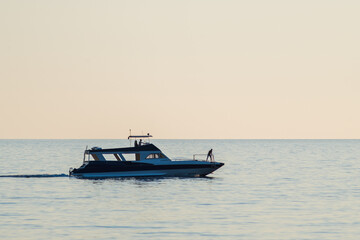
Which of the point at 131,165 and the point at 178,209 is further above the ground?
the point at 131,165

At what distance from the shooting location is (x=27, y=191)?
59750 millimetres

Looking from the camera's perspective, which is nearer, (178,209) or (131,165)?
(178,209)

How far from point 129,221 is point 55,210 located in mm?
7208

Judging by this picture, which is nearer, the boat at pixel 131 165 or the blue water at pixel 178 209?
the blue water at pixel 178 209

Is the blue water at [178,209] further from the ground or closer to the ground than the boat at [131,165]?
closer to the ground

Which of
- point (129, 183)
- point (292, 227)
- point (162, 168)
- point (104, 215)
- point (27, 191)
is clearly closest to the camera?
point (292, 227)

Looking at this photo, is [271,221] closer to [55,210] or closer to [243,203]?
[243,203]

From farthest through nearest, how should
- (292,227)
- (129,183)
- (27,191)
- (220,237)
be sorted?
(129,183) < (27,191) < (292,227) < (220,237)

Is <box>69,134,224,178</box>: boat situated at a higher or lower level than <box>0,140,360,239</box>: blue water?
higher

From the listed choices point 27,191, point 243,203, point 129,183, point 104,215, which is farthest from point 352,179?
point 104,215

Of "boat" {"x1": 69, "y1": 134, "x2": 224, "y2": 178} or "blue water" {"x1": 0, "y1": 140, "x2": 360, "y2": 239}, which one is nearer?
"blue water" {"x1": 0, "y1": 140, "x2": 360, "y2": 239}

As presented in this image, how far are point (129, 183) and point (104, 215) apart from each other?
23.9 meters

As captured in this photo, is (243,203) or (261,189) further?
(261,189)

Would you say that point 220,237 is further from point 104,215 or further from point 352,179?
point 352,179
